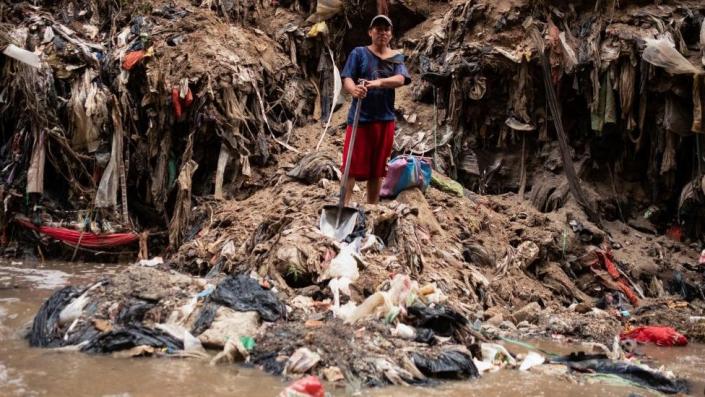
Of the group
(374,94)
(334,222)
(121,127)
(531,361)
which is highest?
(374,94)

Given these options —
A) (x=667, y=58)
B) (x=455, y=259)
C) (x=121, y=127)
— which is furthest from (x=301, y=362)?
(x=667, y=58)

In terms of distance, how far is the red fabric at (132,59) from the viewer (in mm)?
6996

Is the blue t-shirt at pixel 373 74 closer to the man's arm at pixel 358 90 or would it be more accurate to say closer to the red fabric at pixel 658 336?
the man's arm at pixel 358 90

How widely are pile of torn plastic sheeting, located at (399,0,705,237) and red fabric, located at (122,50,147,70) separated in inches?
132

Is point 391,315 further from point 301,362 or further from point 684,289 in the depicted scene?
point 684,289

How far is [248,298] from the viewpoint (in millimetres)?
3412

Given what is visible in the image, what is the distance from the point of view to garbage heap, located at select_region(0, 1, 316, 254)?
6.83m

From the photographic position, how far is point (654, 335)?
13.3ft

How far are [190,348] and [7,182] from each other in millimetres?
5024

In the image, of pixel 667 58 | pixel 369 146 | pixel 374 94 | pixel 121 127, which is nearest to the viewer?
pixel 374 94

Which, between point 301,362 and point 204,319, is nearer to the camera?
point 301,362

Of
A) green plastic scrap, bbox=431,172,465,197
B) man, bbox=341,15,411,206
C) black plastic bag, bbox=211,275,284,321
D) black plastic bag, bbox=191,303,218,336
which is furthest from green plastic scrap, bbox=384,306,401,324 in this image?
green plastic scrap, bbox=431,172,465,197

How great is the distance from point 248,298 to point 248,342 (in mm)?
459

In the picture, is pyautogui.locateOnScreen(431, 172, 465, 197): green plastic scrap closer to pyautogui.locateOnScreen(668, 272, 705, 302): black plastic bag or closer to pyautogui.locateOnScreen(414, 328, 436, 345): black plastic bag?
pyautogui.locateOnScreen(668, 272, 705, 302): black plastic bag
